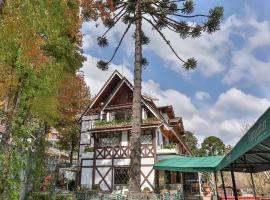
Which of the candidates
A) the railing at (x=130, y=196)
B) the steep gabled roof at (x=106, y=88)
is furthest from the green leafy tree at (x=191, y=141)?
the railing at (x=130, y=196)

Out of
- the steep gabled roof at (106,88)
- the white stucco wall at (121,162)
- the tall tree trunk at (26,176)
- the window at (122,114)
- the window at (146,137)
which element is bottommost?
the tall tree trunk at (26,176)

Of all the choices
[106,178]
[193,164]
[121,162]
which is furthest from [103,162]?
[193,164]

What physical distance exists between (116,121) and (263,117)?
25.4 m

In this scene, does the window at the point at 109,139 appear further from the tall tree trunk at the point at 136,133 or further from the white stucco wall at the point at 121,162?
the tall tree trunk at the point at 136,133

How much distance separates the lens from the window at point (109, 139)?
29.0 metres

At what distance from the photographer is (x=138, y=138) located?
689 inches

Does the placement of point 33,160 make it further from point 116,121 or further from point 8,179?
point 116,121

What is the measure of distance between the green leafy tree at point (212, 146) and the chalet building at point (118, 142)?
34.7 meters

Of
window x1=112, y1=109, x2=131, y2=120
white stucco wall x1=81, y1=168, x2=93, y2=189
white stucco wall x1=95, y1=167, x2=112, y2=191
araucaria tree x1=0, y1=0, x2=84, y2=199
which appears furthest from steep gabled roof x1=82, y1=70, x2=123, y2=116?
araucaria tree x1=0, y1=0, x2=84, y2=199

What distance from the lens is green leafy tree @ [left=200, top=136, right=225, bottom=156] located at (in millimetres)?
63656

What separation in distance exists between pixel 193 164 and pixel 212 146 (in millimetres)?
47177

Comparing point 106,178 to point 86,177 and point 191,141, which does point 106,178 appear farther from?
point 191,141

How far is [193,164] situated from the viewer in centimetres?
A: 1966

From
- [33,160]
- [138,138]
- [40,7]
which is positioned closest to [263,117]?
[40,7]
